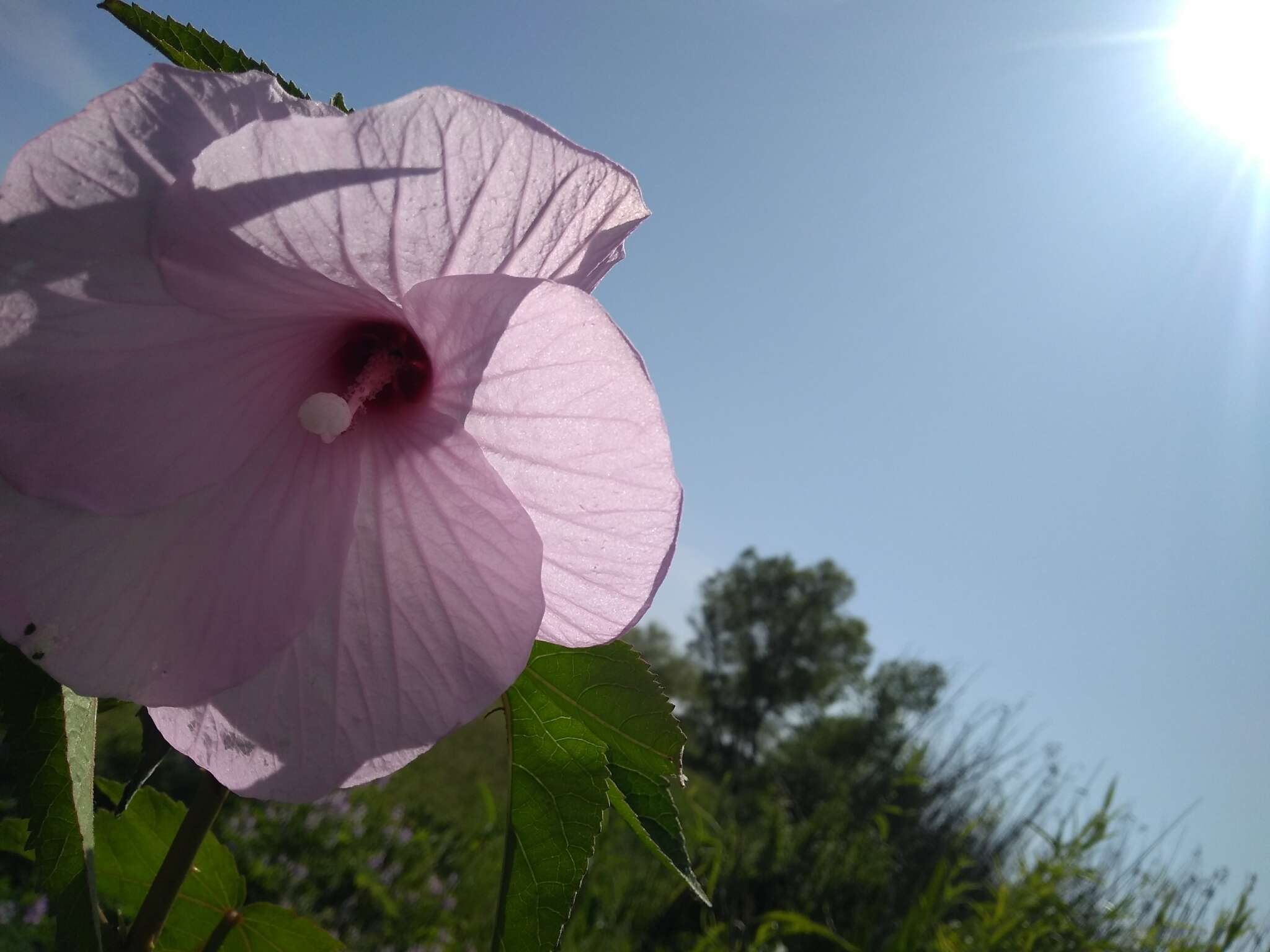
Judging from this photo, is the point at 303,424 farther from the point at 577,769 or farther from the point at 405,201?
the point at 577,769

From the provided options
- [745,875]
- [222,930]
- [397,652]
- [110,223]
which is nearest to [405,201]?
[110,223]

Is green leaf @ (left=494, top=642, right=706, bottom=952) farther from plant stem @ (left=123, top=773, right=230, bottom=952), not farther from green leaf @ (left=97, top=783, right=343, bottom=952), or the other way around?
green leaf @ (left=97, top=783, right=343, bottom=952)

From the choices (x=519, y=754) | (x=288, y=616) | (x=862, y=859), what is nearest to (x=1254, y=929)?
(x=862, y=859)

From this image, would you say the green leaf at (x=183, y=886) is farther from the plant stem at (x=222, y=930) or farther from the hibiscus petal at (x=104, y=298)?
the hibiscus petal at (x=104, y=298)

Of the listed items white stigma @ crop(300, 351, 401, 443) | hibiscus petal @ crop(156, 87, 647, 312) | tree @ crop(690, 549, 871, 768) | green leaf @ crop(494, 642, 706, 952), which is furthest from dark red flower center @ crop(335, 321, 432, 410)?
tree @ crop(690, 549, 871, 768)

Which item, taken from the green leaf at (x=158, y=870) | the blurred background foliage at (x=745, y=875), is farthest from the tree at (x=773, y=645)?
the green leaf at (x=158, y=870)

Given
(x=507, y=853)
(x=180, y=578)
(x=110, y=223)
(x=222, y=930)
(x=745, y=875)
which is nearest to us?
(x=110, y=223)

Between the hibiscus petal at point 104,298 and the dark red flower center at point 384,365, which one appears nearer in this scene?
the hibiscus petal at point 104,298
